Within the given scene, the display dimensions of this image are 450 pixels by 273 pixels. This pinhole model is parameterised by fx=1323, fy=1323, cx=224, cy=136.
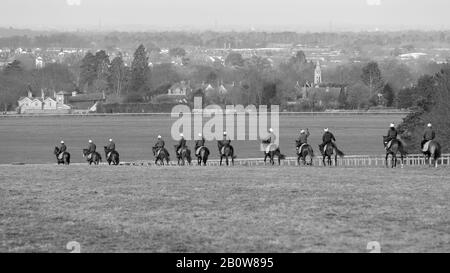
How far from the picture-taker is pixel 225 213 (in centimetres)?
2288

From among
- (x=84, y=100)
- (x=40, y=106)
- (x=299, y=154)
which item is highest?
(x=299, y=154)

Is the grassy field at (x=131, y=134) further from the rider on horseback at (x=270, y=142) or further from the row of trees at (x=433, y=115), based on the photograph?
the rider on horseback at (x=270, y=142)

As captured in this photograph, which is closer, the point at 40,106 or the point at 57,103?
the point at 40,106

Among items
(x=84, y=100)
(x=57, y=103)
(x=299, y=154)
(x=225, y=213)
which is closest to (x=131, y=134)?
(x=57, y=103)

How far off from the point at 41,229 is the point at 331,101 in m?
149

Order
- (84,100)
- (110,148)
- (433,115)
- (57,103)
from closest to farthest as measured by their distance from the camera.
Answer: (110,148)
(433,115)
(57,103)
(84,100)

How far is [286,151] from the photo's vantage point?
91.1m

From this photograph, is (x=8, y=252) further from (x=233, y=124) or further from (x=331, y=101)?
(x=331, y=101)

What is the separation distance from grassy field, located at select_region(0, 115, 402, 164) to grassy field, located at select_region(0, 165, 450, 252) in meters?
52.3

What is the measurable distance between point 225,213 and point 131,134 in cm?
9851

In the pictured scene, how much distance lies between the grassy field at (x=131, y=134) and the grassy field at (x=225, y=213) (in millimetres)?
52254

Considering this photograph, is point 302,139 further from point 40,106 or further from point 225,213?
point 40,106

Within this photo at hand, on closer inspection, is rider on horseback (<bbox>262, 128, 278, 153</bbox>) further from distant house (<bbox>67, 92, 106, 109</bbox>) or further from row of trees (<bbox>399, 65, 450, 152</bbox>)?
distant house (<bbox>67, 92, 106, 109</bbox>)

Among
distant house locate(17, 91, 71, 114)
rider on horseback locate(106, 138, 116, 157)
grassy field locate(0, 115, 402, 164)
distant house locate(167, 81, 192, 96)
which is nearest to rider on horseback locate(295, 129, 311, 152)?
rider on horseback locate(106, 138, 116, 157)
